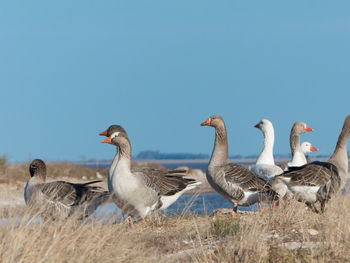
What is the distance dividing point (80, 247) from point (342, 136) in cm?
667

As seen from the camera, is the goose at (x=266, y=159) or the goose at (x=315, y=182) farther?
the goose at (x=266, y=159)

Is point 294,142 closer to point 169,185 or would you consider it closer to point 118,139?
point 169,185

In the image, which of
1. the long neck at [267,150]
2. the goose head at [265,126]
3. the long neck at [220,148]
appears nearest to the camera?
the long neck at [220,148]

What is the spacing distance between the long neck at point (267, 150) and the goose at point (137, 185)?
2.99 meters

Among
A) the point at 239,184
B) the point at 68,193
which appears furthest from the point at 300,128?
the point at 68,193

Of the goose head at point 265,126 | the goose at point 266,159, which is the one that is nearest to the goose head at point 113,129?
the goose at point 266,159

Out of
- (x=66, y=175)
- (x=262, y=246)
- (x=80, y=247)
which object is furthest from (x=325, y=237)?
(x=66, y=175)

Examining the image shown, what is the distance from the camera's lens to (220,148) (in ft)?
38.3

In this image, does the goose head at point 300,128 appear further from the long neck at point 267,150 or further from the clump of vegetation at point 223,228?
the clump of vegetation at point 223,228

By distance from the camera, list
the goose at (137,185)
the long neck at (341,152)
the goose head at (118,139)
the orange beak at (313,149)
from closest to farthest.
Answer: the goose at (137,185), the goose head at (118,139), the long neck at (341,152), the orange beak at (313,149)

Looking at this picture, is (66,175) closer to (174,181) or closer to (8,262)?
(174,181)

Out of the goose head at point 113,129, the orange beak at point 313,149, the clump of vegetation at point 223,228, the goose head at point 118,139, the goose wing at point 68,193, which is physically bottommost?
the clump of vegetation at point 223,228

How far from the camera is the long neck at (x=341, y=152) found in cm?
1117

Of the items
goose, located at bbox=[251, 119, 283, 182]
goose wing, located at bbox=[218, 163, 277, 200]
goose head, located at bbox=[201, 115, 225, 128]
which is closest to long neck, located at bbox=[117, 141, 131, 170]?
goose wing, located at bbox=[218, 163, 277, 200]
